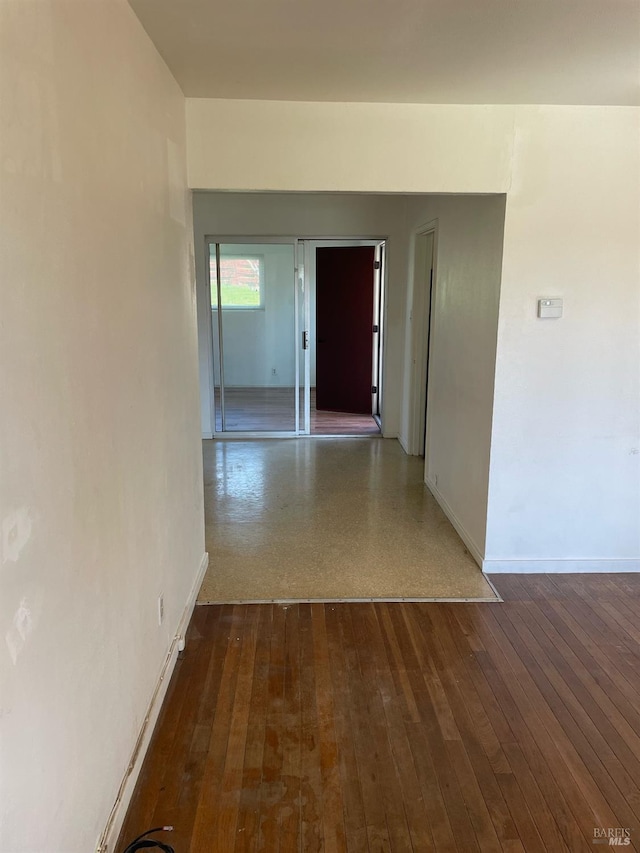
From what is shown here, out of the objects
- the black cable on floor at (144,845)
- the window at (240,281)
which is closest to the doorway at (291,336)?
the window at (240,281)

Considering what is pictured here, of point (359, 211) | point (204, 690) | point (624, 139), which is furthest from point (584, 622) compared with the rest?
point (359, 211)

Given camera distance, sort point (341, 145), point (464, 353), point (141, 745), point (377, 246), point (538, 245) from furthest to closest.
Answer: point (377, 246) < point (464, 353) < point (538, 245) < point (341, 145) < point (141, 745)

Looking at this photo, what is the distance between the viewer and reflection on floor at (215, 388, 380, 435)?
21.9 ft

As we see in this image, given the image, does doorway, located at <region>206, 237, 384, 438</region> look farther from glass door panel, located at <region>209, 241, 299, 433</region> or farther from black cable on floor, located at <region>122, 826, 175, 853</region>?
black cable on floor, located at <region>122, 826, 175, 853</region>

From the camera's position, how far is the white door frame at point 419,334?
5.43m

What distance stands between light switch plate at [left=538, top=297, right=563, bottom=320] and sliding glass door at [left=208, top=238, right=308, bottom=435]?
3541 mm

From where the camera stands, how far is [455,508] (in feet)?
13.2

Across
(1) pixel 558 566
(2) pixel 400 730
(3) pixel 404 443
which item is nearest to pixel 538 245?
(1) pixel 558 566

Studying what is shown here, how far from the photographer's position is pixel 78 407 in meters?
1.46

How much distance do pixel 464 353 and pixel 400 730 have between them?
2.32m

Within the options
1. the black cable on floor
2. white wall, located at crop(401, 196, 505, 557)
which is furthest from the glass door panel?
the black cable on floor

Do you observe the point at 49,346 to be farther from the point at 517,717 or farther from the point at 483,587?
the point at 483,587

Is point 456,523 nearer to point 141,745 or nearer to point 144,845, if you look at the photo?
point 141,745

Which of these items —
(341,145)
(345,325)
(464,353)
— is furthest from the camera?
(345,325)
